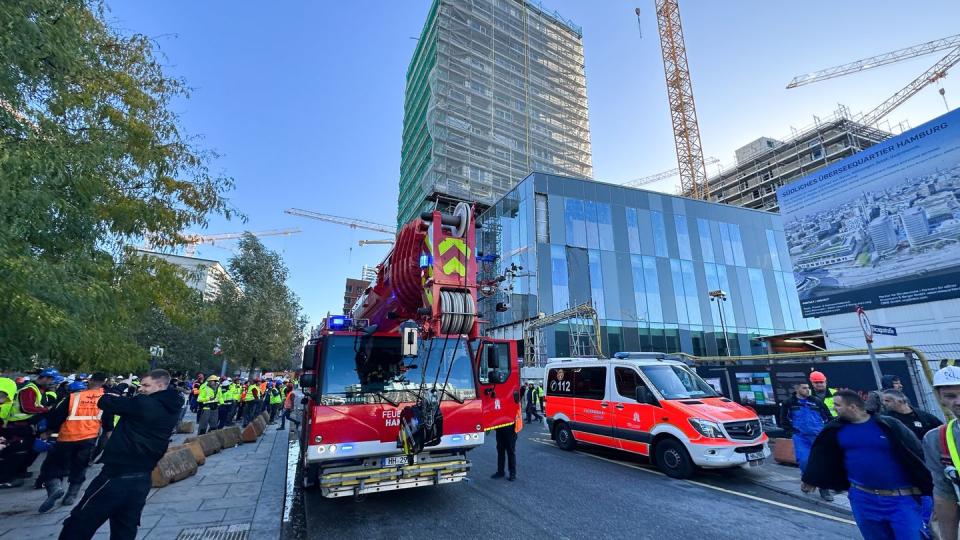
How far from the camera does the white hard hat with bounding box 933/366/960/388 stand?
2641mm

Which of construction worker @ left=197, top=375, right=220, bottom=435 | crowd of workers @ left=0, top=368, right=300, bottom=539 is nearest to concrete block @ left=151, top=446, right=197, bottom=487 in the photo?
crowd of workers @ left=0, top=368, right=300, bottom=539

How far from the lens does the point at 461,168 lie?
140ft

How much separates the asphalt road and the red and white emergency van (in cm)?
53

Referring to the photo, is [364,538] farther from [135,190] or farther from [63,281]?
[135,190]

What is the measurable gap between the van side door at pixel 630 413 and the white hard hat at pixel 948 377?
5638 millimetres

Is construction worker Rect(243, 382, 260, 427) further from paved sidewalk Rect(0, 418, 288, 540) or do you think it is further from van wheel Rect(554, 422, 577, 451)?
van wheel Rect(554, 422, 577, 451)

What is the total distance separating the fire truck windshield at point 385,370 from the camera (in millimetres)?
5547

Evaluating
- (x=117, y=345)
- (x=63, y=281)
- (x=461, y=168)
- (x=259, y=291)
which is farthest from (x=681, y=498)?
(x=461, y=168)

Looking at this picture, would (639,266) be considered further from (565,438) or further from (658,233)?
(565,438)

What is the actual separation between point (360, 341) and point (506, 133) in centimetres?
4455

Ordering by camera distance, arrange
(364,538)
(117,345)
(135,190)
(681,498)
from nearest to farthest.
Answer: (364,538)
(681,498)
(117,345)
(135,190)

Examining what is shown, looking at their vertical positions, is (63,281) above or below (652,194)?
below

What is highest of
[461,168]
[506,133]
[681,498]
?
[506,133]

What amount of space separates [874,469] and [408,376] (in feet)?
16.2
